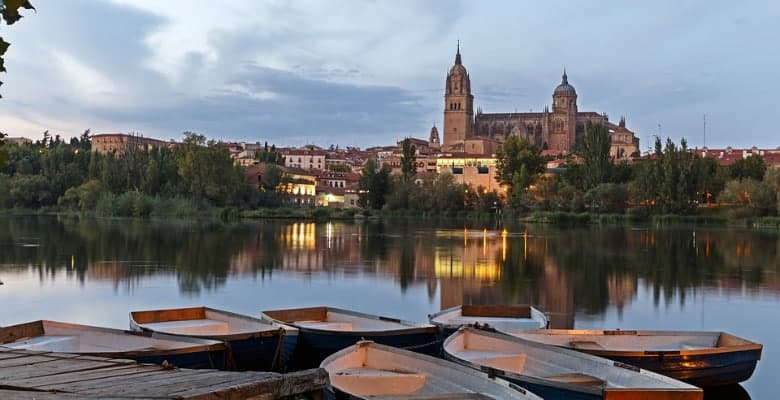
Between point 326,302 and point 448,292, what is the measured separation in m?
3.39

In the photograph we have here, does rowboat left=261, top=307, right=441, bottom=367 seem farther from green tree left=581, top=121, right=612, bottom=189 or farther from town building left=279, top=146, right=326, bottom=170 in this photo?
town building left=279, top=146, right=326, bottom=170

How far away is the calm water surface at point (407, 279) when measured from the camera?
1696cm

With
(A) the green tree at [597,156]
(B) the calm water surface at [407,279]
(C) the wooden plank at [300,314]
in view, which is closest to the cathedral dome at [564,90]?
(A) the green tree at [597,156]

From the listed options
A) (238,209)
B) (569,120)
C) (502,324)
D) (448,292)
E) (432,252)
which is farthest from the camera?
(569,120)

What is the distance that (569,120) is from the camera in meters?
149

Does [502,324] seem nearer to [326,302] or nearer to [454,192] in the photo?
[326,302]

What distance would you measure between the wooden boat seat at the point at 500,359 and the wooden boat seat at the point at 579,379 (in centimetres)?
59

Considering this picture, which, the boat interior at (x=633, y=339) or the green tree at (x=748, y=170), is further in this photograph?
the green tree at (x=748, y=170)

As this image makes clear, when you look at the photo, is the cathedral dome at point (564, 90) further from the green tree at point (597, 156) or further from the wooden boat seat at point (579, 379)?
the wooden boat seat at point (579, 379)

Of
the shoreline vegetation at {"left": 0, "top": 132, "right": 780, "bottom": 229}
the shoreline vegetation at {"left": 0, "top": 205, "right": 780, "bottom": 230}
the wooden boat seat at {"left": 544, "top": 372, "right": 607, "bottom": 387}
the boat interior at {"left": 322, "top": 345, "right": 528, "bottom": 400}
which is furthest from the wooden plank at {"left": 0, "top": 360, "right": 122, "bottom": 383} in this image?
the shoreline vegetation at {"left": 0, "top": 132, "right": 780, "bottom": 229}

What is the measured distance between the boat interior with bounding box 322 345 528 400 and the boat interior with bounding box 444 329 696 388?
88 centimetres

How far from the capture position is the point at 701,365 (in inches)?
352

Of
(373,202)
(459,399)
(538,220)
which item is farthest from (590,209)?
(459,399)

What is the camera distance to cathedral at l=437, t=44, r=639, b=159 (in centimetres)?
14850
